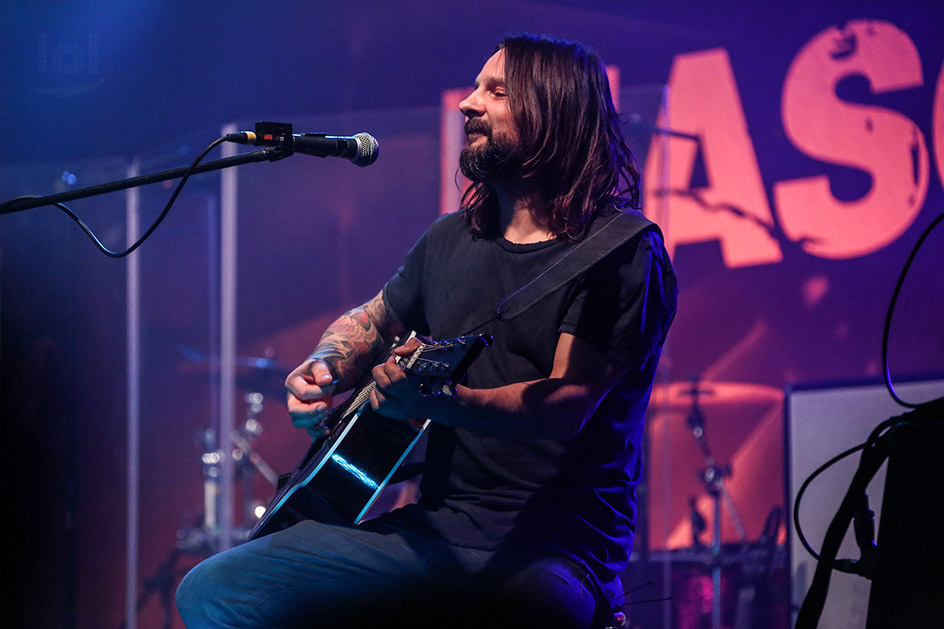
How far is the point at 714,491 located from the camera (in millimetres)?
5324

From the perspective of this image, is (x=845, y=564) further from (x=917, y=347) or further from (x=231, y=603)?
(x=917, y=347)

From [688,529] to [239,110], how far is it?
13.3ft

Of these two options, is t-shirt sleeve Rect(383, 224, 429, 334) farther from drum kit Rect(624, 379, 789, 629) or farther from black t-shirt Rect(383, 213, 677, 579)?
drum kit Rect(624, 379, 789, 629)

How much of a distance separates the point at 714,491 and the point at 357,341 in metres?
3.29

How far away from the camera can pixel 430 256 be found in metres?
2.71

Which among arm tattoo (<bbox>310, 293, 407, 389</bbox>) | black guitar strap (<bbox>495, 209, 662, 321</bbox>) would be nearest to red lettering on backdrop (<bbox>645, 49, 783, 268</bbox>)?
arm tattoo (<bbox>310, 293, 407, 389</bbox>)

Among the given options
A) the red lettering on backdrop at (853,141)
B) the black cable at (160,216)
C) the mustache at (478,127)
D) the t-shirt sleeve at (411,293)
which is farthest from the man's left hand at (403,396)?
the red lettering on backdrop at (853,141)

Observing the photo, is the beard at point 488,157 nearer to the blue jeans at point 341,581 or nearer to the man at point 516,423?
the man at point 516,423

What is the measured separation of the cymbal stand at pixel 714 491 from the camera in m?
5.05

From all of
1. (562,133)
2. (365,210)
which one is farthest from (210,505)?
(562,133)

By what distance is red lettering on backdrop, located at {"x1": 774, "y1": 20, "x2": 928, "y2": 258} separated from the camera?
5348mm

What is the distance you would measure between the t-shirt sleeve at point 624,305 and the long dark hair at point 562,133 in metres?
0.24

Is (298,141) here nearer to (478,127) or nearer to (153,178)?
(153,178)

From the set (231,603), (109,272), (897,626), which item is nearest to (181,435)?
(109,272)
